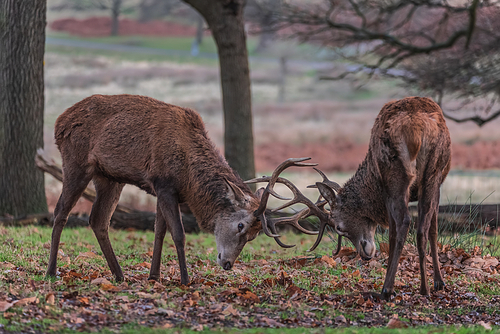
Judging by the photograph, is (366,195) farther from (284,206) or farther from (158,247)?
(158,247)

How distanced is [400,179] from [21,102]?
7687 millimetres

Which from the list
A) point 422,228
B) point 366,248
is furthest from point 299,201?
point 422,228

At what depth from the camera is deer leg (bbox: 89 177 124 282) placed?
23.7 feet

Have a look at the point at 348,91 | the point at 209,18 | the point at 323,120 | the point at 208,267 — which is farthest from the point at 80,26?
the point at 208,267

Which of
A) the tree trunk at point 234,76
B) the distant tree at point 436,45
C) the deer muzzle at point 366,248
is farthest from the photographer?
the distant tree at point 436,45

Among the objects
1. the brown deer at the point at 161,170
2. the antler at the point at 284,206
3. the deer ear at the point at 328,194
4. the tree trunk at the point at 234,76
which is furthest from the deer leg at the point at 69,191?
the tree trunk at the point at 234,76

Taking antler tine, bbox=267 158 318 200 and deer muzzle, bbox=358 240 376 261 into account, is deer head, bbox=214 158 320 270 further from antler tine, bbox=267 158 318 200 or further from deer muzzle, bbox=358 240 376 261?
deer muzzle, bbox=358 240 376 261

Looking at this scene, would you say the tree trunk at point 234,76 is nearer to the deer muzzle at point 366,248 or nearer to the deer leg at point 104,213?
the deer leg at point 104,213

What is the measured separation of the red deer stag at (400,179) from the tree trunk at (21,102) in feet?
21.2

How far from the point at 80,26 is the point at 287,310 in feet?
193

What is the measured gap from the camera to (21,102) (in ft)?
36.4

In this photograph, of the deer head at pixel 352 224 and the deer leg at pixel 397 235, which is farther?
the deer head at pixel 352 224

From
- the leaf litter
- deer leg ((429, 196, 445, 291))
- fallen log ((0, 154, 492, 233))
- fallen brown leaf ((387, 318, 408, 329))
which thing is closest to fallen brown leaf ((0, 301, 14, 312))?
the leaf litter

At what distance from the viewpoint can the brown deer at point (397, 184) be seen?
6.32 m
